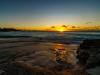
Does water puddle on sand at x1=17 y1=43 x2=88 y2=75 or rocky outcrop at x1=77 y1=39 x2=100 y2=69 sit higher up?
rocky outcrop at x1=77 y1=39 x2=100 y2=69

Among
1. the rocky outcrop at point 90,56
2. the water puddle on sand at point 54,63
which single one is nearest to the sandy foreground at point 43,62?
the water puddle on sand at point 54,63

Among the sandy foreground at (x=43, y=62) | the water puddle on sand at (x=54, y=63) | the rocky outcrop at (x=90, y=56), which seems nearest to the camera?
the sandy foreground at (x=43, y=62)

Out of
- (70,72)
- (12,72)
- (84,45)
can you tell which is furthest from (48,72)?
(84,45)

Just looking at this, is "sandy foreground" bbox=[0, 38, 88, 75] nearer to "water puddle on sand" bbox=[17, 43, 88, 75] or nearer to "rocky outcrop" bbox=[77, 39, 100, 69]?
"water puddle on sand" bbox=[17, 43, 88, 75]

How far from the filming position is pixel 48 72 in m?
9.70

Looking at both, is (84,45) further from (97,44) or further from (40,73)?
(40,73)

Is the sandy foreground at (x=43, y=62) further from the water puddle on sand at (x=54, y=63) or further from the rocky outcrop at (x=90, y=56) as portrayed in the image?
the rocky outcrop at (x=90, y=56)

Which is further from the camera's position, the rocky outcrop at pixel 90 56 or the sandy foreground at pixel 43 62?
the rocky outcrop at pixel 90 56

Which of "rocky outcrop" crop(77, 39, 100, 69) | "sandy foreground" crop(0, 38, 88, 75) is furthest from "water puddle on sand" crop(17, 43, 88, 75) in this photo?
"rocky outcrop" crop(77, 39, 100, 69)

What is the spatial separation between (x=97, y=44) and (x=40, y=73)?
10.0 meters

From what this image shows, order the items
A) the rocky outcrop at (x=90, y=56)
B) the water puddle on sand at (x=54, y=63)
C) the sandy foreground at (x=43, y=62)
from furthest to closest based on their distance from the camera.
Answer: the rocky outcrop at (x=90, y=56) < the water puddle on sand at (x=54, y=63) < the sandy foreground at (x=43, y=62)

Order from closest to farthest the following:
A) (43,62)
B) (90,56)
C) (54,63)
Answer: (90,56)
(54,63)
(43,62)

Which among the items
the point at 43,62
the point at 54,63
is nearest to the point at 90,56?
the point at 54,63

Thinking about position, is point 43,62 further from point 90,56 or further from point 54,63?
point 90,56
